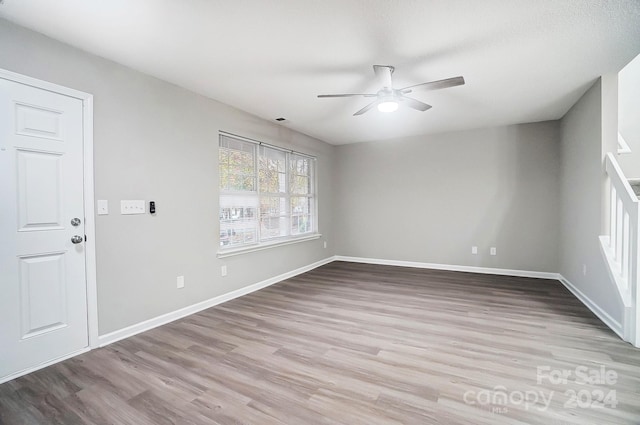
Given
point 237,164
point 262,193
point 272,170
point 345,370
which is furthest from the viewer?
point 272,170

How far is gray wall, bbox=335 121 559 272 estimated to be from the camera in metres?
4.49

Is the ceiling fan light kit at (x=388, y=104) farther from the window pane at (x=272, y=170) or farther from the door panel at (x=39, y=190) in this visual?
the door panel at (x=39, y=190)

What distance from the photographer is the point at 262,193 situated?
4.24 m

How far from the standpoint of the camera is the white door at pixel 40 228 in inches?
77.3

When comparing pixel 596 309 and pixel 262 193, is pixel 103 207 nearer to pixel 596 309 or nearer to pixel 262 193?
pixel 262 193

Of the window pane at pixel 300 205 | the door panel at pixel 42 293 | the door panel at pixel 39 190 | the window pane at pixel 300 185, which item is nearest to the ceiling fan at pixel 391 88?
the door panel at pixel 39 190

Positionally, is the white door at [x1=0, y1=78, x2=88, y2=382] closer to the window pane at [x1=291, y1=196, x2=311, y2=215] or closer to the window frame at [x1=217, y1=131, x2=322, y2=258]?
the window frame at [x1=217, y1=131, x2=322, y2=258]

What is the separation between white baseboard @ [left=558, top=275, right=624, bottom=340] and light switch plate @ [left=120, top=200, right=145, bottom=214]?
441 cm

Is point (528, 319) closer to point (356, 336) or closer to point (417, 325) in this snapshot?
point (417, 325)

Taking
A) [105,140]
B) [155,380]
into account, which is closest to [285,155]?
[105,140]

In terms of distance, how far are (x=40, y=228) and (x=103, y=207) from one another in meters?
0.43

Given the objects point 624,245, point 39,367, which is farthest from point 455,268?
point 39,367

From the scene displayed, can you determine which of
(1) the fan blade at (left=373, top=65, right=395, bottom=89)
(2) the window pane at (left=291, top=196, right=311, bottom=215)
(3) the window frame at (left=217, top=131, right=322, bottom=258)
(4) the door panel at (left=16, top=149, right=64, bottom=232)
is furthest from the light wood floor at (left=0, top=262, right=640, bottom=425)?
(1) the fan blade at (left=373, top=65, right=395, bottom=89)

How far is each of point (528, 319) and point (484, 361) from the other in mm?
1168
